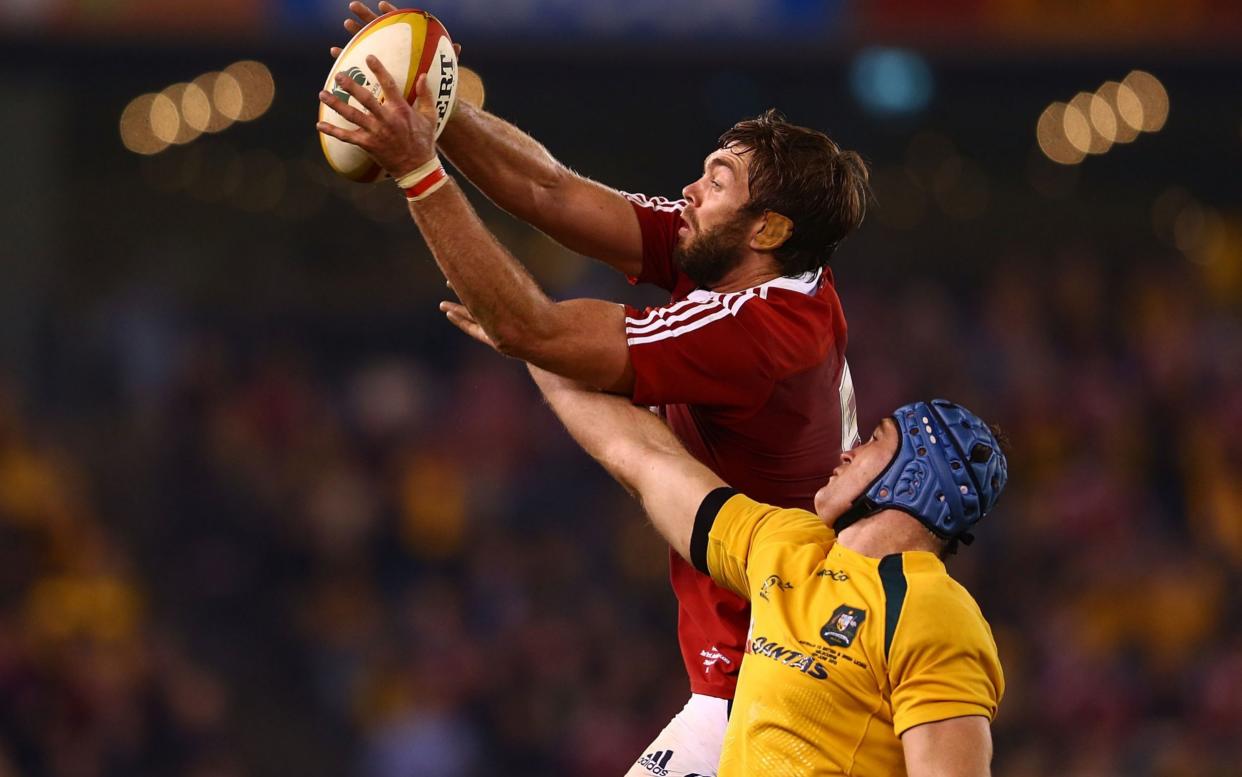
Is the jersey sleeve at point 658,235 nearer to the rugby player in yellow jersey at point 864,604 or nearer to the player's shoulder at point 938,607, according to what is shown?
the rugby player in yellow jersey at point 864,604

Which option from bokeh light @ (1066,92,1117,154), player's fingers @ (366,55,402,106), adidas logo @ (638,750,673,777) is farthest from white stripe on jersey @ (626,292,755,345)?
A: bokeh light @ (1066,92,1117,154)

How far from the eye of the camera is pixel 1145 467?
12227 mm

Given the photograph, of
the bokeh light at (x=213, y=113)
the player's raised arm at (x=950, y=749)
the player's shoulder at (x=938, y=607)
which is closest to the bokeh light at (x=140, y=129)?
the bokeh light at (x=213, y=113)

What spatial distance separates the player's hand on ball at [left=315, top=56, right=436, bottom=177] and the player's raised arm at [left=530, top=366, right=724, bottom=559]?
0.68 metres

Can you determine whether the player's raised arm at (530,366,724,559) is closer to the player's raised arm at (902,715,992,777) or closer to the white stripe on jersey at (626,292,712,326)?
the white stripe on jersey at (626,292,712,326)

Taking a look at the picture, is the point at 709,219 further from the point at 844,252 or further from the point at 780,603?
the point at 844,252

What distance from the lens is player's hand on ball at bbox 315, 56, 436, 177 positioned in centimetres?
365

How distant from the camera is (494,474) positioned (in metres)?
12.3

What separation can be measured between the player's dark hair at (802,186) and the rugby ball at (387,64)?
2.59 feet

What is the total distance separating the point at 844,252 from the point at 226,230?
292 inches

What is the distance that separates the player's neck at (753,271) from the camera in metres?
4.16

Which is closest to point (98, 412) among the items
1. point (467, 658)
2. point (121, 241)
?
point (467, 658)

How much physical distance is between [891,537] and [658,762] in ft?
3.30

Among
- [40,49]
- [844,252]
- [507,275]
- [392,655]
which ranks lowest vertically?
[392,655]
